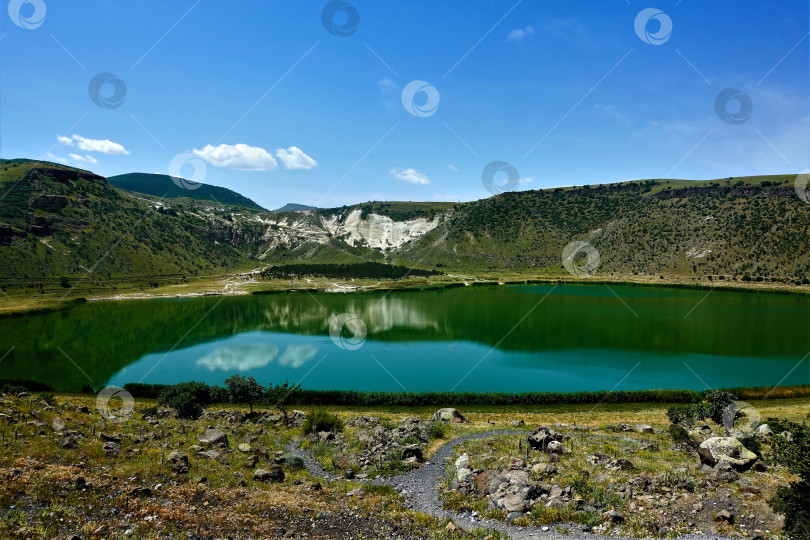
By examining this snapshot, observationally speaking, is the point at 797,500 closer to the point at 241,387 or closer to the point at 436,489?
the point at 436,489

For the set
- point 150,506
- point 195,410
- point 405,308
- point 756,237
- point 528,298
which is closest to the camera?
point 150,506

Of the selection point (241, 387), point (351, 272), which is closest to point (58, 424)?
point (241, 387)

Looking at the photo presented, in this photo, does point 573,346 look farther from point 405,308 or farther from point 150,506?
point 150,506

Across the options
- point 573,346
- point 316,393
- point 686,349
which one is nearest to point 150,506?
point 316,393

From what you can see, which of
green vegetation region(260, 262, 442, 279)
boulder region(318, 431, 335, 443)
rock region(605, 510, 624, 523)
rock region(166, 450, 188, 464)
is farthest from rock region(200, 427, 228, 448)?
green vegetation region(260, 262, 442, 279)

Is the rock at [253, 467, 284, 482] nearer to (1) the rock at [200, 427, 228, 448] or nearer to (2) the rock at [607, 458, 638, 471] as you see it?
(1) the rock at [200, 427, 228, 448]

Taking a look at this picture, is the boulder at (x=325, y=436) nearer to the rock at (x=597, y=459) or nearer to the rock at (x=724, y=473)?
the rock at (x=597, y=459)

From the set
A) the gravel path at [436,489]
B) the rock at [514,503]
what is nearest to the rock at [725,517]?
the gravel path at [436,489]
